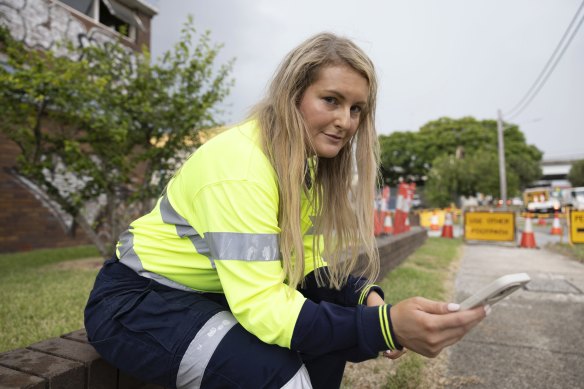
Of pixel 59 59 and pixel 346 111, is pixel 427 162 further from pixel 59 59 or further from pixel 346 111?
pixel 346 111

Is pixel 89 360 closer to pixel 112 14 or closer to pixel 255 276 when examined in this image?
pixel 255 276

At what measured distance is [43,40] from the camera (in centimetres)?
950

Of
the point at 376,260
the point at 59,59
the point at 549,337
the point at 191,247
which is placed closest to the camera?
the point at 191,247

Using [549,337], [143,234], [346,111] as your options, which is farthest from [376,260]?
[549,337]

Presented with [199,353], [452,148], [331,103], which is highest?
[452,148]

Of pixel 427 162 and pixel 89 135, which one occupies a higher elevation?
pixel 427 162

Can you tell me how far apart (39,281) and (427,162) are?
44741mm

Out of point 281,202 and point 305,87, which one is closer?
point 281,202

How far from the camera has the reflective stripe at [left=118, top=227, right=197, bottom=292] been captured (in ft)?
4.32

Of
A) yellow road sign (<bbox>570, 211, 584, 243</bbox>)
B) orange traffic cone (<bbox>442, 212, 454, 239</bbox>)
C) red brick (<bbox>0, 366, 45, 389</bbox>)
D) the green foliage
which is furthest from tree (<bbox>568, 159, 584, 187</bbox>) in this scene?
red brick (<bbox>0, 366, 45, 389</bbox>)

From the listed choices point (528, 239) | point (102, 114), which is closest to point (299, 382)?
point (102, 114)

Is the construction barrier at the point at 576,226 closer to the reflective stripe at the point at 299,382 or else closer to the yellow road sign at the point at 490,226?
the yellow road sign at the point at 490,226

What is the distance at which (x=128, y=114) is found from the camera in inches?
247

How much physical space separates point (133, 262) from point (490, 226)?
1070 centimetres
